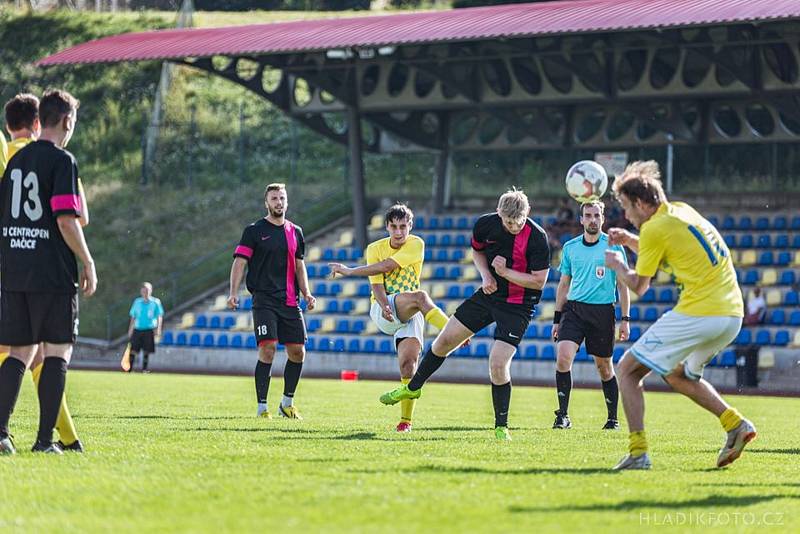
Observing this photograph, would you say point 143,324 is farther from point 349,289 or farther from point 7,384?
point 7,384

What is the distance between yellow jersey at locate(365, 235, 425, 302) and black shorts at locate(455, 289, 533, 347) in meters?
1.18

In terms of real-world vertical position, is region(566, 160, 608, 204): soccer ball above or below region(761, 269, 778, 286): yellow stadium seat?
below

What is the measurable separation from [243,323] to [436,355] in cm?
2299

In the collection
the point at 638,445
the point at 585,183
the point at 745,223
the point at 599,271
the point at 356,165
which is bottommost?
the point at 638,445

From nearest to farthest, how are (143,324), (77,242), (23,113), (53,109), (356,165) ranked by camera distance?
(77,242)
(53,109)
(23,113)
(143,324)
(356,165)

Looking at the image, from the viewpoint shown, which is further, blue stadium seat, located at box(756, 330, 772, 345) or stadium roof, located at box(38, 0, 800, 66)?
blue stadium seat, located at box(756, 330, 772, 345)

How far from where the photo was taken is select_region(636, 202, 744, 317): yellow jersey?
30.1 ft

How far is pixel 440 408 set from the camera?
17703 mm

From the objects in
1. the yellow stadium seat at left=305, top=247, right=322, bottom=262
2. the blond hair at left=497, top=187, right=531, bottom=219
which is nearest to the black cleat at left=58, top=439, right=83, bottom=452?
the blond hair at left=497, top=187, right=531, bottom=219

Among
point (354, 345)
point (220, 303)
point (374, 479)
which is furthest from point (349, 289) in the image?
point (374, 479)

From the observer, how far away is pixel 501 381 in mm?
12070

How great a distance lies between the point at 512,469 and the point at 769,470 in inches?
78.3

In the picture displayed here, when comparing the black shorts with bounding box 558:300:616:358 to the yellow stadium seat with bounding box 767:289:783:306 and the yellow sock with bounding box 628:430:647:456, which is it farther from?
the yellow stadium seat with bounding box 767:289:783:306

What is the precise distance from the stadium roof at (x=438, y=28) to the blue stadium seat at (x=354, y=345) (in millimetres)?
6432
